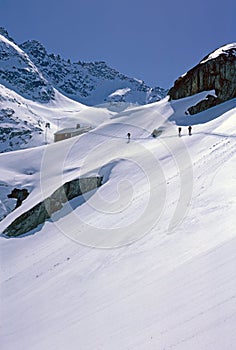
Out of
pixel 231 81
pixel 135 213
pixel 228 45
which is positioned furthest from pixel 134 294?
pixel 228 45

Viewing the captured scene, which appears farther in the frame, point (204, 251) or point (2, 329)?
point (2, 329)

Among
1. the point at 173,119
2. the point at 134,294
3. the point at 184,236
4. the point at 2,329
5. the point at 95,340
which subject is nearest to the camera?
the point at 95,340

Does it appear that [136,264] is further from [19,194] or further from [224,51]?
[224,51]

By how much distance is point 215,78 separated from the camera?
43312 millimetres

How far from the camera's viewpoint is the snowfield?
249 inches

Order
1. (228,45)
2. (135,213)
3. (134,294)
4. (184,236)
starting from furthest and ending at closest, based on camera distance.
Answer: (228,45) → (135,213) → (184,236) → (134,294)

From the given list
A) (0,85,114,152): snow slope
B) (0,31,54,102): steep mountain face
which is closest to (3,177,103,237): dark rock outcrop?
(0,85,114,152): snow slope

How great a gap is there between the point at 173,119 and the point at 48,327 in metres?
35.2

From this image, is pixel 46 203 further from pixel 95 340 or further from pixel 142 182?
pixel 95 340

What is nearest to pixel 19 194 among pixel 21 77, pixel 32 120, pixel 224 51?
pixel 224 51

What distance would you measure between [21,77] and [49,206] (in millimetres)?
168144

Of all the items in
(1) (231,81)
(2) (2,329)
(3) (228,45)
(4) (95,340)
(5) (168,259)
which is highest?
(3) (228,45)

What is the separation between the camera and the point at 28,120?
112 m

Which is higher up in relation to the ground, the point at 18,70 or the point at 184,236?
the point at 18,70
